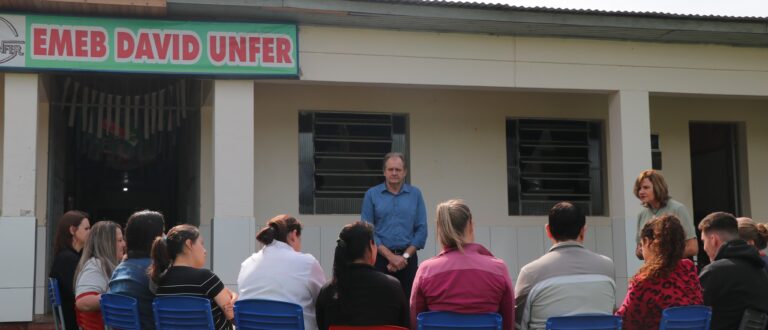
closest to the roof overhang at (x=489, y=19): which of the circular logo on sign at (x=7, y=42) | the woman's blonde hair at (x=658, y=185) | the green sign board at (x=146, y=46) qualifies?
the green sign board at (x=146, y=46)

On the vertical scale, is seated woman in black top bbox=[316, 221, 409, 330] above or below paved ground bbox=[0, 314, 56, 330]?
above

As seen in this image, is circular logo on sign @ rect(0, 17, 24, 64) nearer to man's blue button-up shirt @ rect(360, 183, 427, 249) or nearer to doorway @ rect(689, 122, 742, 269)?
man's blue button-up shirt @ rect(360, 183, 427, 249)

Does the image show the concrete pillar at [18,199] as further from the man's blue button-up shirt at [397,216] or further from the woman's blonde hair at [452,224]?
the woman's blonde hair at [452,224]

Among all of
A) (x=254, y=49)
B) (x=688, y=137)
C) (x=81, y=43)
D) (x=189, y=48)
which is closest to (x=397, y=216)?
(x=254, y=49)

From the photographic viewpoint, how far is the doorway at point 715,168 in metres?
11.4

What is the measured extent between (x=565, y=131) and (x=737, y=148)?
241cm

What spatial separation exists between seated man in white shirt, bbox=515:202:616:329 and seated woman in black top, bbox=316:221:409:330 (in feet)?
2.23

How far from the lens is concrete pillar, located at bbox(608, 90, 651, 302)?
932 cm

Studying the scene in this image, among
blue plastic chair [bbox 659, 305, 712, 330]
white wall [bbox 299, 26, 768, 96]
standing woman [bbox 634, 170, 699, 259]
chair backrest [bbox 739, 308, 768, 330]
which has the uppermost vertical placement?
white wall [bbox 299, 26, 768, 96]

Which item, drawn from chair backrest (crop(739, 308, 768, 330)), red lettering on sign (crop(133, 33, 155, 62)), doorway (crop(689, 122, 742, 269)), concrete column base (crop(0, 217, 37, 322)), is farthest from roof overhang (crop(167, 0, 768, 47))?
chair backrest (crop(739, 308, 768, 330))

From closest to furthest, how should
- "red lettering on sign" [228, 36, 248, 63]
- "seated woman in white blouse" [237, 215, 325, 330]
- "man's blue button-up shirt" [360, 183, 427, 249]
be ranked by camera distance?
"seated woman in white blouse" [237, 215, 325, 330] < "man's blue button-up shirt" [360, 183, 427, 249] < "red lettering on sign" [228, 36, 248, 63]

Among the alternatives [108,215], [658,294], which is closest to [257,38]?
[658,294]

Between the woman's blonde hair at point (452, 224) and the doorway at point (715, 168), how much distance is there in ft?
24.6

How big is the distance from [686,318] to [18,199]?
6.00 meters
